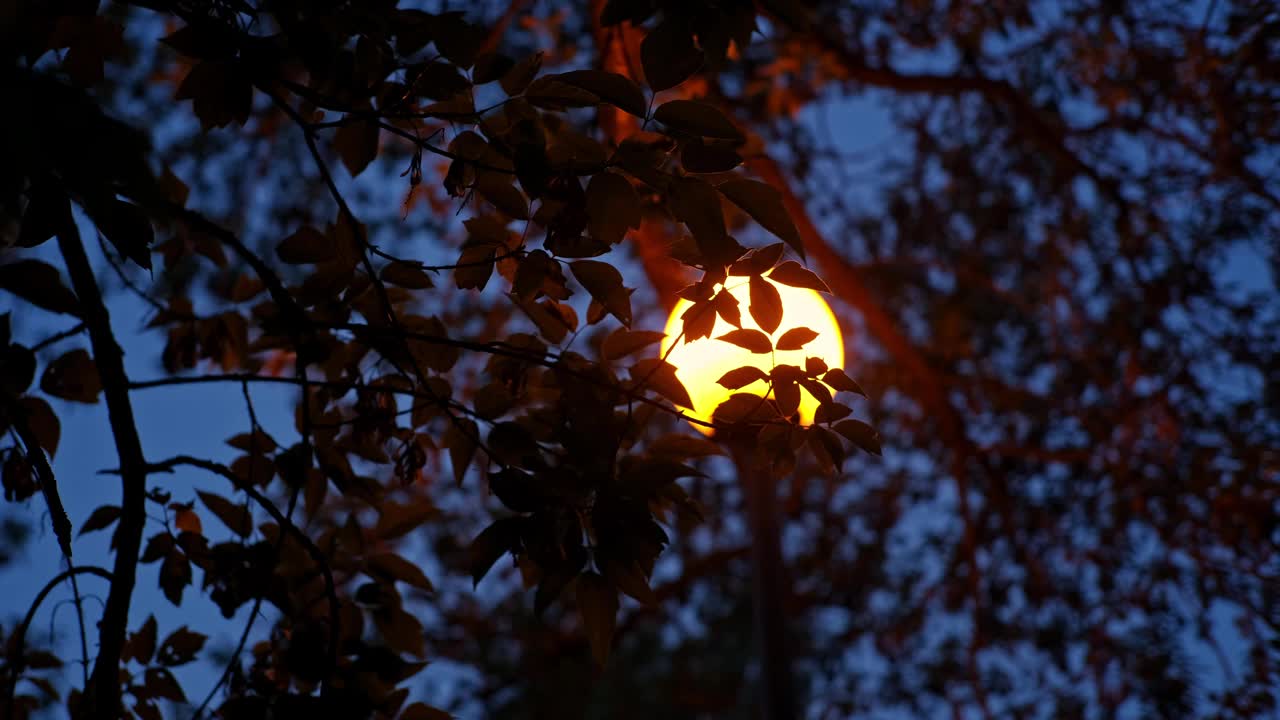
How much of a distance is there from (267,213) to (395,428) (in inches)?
155

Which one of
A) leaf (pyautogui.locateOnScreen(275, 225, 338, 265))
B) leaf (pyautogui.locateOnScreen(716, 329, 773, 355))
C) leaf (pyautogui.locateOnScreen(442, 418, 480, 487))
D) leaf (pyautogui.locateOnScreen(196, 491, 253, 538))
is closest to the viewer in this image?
leaf (pyautogui.locateOnScreen(716, 329, 773, 355))

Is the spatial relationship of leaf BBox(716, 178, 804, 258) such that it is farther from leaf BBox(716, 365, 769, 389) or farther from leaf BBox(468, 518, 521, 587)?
leaf BBox(468, 518, 521, 587)

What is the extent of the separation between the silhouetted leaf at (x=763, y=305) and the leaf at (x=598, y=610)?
0.39 meters

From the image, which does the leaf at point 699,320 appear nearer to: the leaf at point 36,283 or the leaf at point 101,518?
the leaf at point 36,283

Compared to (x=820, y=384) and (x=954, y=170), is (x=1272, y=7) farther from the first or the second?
(x=954, y=170)

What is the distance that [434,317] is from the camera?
1.65m

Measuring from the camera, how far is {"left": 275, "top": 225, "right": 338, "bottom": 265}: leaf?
1.44 meters

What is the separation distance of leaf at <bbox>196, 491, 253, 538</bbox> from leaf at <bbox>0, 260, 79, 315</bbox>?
0.49 metres

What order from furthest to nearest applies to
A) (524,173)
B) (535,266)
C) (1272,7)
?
(1272,7), (535,266), (524,173)

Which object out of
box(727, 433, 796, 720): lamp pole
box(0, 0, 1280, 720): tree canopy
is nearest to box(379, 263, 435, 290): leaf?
box(0, 0, 1280, 720): tree canopy

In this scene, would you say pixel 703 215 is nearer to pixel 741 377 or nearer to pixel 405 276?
pixel 741 377

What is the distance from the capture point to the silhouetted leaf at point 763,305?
4.16 ft

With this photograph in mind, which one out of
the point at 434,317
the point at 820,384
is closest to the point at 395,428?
the point at 434,317

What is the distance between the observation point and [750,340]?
132 centimetres
